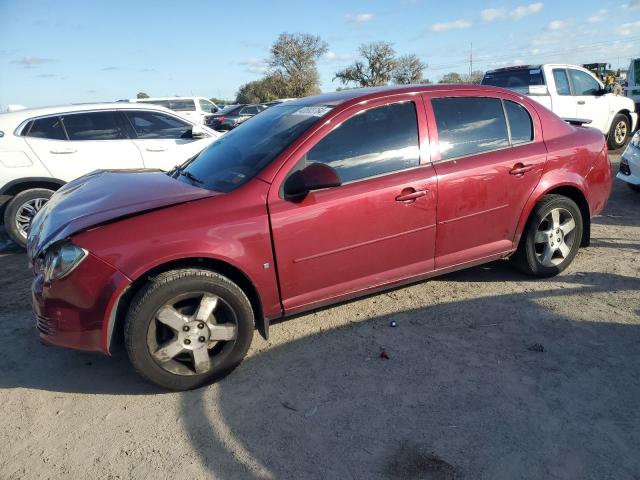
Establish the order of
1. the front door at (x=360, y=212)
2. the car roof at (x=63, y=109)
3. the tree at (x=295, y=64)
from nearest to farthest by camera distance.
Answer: the front door at (x=360, y=212) < the car roof at (x=63, y=109) < the tree at (x=295, y=64)

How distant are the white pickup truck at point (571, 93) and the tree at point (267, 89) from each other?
4672 cm

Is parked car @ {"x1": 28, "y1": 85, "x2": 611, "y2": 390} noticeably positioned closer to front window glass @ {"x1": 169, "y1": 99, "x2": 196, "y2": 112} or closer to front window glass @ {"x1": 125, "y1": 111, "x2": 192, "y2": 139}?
front window glass @ {"x1": 125, "y1": 111, "x2": 192, "y2": 139}

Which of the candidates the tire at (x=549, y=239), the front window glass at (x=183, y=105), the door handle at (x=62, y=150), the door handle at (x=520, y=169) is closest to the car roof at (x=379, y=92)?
the door handle at (x=520, y=169)

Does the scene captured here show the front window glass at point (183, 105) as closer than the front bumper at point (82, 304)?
No

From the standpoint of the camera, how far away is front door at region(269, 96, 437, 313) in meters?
3.12

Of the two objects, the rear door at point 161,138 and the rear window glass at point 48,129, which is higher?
the rear window glass at point 48,129

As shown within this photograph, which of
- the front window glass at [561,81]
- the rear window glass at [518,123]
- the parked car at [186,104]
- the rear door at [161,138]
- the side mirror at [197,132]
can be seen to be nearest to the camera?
the rear window glass at [518,123]

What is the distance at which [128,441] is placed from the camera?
2566 mm

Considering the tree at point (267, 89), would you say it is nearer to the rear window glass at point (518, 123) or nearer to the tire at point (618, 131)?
the tire at point (618, 131)

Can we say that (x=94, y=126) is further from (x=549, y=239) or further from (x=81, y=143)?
(x=549, y=239)

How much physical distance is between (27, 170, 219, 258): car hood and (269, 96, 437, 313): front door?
63 cm

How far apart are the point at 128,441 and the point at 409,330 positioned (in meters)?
2.00

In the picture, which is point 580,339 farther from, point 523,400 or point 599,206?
point 599,206

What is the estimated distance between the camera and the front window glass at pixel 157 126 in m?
6.57
